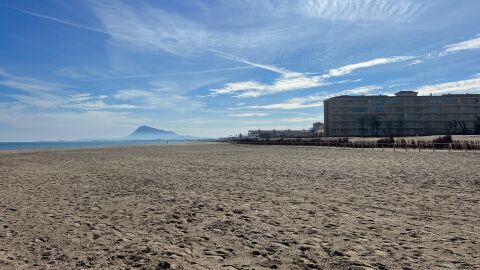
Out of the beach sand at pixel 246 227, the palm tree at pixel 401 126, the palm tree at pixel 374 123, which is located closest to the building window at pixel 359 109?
the palm tree at pixel 374 123

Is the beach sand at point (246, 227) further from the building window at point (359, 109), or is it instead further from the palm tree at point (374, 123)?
the building window at point (359, 109)

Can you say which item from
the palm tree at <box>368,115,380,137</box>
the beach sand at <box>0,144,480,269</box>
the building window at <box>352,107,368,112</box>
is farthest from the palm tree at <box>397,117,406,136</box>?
the beach sand at <box>0,144,480,269</box>

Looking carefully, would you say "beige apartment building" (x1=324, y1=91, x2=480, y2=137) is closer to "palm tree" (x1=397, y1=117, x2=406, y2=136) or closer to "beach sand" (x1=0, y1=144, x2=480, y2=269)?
"palm tree" (x1=397, y1=117, x2=406, y2=136)

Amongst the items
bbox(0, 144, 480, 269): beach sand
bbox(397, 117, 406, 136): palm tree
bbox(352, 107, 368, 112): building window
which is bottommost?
bbox(0, 144, 480, 269): beach sand

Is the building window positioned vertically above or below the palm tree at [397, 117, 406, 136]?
above

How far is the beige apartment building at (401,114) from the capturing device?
396 ft

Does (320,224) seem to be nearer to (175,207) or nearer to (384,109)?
(175,207)

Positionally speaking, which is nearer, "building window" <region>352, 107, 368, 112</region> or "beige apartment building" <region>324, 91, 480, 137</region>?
"beige apartment building" <region>324, 91, 480, 137</region>

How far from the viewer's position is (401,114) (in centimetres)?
12394

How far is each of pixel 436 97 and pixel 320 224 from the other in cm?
13129

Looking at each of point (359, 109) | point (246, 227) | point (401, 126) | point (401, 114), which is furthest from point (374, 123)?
point (246, 227)

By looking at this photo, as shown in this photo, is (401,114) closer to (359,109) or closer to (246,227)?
(359,109)

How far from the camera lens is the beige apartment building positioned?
121 metres

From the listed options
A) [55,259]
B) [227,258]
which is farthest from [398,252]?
[55,259]
